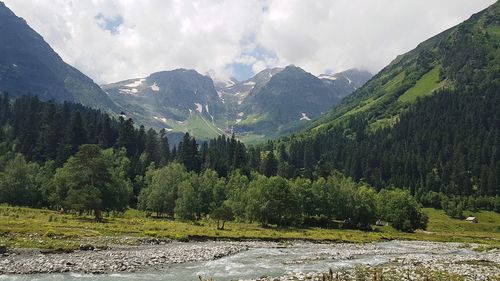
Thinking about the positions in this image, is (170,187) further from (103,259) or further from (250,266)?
(103,259)

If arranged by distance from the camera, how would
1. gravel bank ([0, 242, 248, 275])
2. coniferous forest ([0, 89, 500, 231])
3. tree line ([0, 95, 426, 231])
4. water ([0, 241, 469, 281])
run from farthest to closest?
coniferous forest ([0, 89, 500, 231]) → tree line ([0, 95, 426, 231]) → gravel bank ([0, 242, 248, 275]) → water ([0, 241, 469, 281])

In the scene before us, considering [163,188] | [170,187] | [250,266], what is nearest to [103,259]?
[250,266]

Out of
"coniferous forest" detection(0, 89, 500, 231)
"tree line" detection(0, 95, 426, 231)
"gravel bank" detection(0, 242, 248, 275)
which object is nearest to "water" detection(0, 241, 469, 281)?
"gravel bank" detection(0, 242, 248, 275)

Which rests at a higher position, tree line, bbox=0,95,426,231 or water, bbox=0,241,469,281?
tree line, bbox=0,95,426,231

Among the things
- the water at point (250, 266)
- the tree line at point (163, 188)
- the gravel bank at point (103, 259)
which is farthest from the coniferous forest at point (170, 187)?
the gravel bank at point (103, 259)

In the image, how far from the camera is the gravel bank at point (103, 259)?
39625mm

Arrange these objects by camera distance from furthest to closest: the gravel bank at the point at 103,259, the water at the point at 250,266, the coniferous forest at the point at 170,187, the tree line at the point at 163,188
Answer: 1. the coniferous forest at the point at 170,187
2. the tree line at the point at 163,188
3. the gravel bank at the point at 103,259
4. the water at the point at 250,266

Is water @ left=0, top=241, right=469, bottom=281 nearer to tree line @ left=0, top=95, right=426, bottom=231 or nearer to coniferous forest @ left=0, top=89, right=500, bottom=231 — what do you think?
tree line @ left=0, top=95, right=426, bottom=231

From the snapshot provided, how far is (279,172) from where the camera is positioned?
183875 millimetres

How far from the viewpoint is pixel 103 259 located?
45.2m

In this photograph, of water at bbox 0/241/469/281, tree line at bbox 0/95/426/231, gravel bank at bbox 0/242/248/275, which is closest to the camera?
water at bbox 0/241/469/281

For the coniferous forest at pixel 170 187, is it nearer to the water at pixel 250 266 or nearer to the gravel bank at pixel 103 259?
Answer: the water at pixel 250 266

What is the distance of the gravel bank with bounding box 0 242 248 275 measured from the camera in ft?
130

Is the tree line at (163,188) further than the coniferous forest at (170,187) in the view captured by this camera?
No
